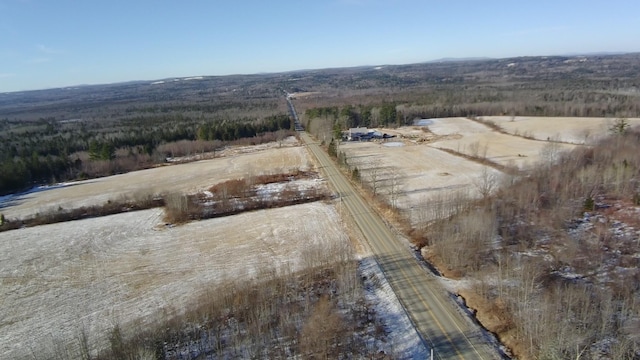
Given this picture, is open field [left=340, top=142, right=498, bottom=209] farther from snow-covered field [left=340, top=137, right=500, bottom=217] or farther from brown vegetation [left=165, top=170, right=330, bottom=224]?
brown vegetation [left=165, top=170, right=330, bottom=224]

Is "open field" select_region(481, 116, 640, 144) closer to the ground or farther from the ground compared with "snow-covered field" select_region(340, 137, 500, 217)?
farther from the ground

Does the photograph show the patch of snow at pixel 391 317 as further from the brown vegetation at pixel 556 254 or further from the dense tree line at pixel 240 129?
the dense tree line at pixel 240 129

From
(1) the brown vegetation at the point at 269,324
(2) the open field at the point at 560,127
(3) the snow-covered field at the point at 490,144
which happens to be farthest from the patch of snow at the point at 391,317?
(2) the open field at the point at 560,127

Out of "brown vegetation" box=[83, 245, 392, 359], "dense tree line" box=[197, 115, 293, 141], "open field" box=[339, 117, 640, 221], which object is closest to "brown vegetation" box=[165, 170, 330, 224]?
"open field" box=[339, 117, 640, 221]

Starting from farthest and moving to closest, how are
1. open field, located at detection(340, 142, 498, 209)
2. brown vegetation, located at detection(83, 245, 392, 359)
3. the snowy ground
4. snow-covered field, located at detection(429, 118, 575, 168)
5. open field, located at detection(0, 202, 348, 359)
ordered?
snow-covered field, located at detection(429, 118, 575, 168)
open field, located at detection(340, 142, 498, 209)
open field, located at detection(0, 202, 348, 359)
the snowy ground
brown vegetation, located at detection(83, 245, 392, 359)

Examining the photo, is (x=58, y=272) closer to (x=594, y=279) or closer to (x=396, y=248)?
(x=396, y=248)

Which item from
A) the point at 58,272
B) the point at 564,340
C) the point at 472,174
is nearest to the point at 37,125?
the point at 58,272

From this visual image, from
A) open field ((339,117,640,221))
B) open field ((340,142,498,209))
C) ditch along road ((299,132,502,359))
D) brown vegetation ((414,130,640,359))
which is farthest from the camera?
open field ((339,117,640,221))
